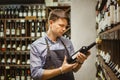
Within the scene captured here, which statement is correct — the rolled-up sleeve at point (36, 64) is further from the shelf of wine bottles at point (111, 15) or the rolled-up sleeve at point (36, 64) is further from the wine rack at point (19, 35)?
the wine rack at point (19, 35)

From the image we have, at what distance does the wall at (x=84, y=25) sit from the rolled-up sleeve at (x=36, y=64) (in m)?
3.51

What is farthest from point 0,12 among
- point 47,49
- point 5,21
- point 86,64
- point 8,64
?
point 47,49

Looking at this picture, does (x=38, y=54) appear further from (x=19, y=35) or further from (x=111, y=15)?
(x=19, y=35)

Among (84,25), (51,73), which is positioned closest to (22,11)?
(84,25)

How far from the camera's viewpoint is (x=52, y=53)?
9.27 ft

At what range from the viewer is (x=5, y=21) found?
7078 mm

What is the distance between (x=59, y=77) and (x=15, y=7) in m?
5.01

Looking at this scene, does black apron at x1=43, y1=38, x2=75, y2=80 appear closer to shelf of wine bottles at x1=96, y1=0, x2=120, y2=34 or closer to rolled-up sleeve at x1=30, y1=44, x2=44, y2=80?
rolled-up sleeve at x1=30, y1=44, x2=44, y2=80

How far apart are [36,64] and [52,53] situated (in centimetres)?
27

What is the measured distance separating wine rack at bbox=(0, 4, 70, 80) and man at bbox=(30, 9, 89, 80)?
4.25 m

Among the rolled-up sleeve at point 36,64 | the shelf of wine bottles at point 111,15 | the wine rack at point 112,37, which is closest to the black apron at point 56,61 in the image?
the rolled-up sleeve at point 36,64

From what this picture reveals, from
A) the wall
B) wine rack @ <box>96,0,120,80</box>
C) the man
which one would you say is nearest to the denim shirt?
the man

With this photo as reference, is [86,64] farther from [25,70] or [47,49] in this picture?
[47,49]

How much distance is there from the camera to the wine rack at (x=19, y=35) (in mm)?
7125
